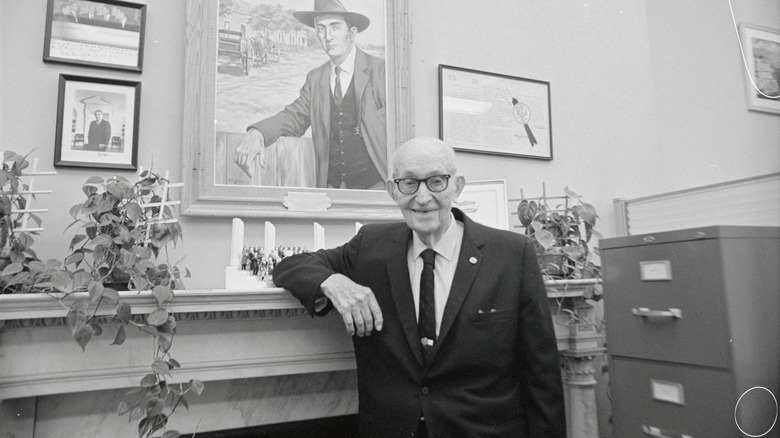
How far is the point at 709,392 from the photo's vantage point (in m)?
1.27

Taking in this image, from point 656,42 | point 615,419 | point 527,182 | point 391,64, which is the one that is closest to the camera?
point 615,419

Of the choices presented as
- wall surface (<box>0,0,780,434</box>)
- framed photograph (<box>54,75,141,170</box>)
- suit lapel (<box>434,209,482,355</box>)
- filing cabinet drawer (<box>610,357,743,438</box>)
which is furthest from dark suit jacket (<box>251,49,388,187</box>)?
filing cabinet drawer (<box>610,357,743,438</box>)

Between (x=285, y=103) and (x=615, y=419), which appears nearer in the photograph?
(x=615, y=419)

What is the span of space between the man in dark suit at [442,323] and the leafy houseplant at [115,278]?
0.37 meters

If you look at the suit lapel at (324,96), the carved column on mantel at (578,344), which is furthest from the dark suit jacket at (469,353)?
the suit lapel at (324,96)

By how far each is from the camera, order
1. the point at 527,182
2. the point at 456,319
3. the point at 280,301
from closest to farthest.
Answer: the point at 456,319 < the point at 280,301 < the point at 527,182

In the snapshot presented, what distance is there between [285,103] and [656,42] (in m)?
1.46

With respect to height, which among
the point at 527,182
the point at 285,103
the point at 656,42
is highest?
the point at 656,42

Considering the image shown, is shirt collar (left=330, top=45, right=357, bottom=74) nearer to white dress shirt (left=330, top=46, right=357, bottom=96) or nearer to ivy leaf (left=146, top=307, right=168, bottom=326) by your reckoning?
→ white dress shirt (left=330, top=46, right=357, bottom=96)

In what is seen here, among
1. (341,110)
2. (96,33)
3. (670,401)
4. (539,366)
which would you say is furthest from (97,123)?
(670,401)

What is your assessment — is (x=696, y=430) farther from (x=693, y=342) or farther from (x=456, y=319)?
(x=456, y=319)

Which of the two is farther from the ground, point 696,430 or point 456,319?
point 456,319

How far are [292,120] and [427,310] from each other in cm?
102

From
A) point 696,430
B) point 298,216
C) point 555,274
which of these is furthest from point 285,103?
point 696,430
